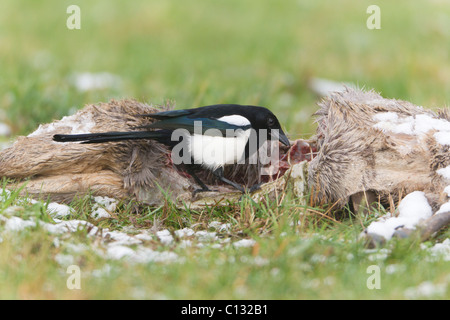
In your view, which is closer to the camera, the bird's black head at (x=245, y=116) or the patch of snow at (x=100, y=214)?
the patch of snow at (x=100, y=214)

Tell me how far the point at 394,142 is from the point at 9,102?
4.67m

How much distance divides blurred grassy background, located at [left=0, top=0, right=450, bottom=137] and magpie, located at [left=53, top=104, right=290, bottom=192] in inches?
81.5

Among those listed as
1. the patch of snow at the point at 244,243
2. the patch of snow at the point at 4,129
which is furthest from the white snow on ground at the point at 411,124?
the patch of snow at the point at 4,129

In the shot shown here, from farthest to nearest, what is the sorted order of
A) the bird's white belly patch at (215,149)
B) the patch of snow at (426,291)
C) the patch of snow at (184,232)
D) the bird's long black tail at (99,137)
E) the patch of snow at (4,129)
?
the patch of snow at (4,129) → the bird's white belly patch at (215,149) → the bird's long black tail at (99,137) → the patch of snow at (184,232) → the patch of snow at (426,291)

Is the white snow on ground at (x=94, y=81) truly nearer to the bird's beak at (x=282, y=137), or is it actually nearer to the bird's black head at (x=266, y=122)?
the bird's black head at (x=266, y=122)

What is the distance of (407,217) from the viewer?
13.1 ft

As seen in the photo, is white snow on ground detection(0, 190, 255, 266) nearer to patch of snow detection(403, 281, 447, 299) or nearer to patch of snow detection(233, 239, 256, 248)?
patch of snow detection(233, 239, 256, 248)

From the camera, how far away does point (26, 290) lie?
10.0 feet

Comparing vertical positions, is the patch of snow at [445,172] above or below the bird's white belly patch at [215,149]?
below

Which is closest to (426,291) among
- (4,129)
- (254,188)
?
(254,188)

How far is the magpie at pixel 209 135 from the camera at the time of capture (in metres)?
4.65

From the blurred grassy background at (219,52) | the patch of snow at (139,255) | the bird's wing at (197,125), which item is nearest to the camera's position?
the patch of snow at (139,255)

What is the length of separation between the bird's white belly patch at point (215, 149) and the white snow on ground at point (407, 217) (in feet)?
4.01

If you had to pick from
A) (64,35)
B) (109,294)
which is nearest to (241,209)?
(109,294)
